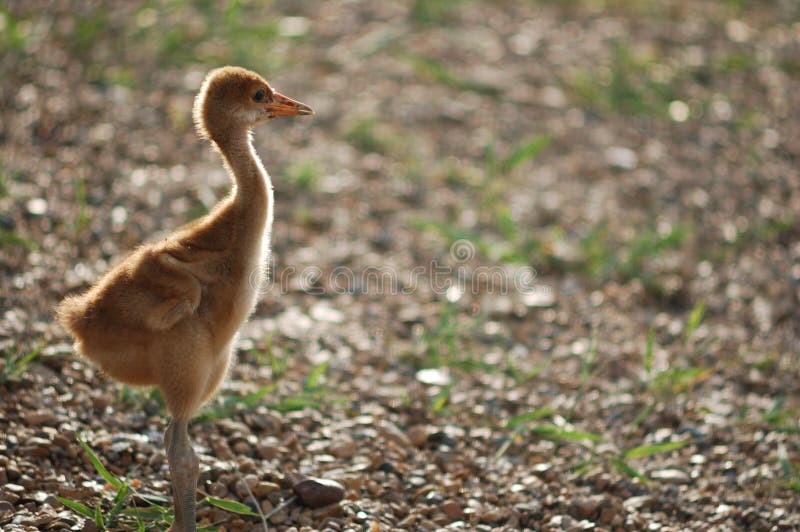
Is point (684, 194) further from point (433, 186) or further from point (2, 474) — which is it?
point (2, 474)

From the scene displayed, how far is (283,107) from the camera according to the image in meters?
3.60

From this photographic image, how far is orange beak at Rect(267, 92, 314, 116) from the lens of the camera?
3562 millimetres

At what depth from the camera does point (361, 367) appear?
482cm

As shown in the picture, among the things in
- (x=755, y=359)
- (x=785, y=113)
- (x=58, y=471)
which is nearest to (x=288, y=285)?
(x=58, y=471)

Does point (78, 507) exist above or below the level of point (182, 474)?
below

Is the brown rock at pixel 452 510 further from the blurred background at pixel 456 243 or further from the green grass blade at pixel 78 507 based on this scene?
the green grass blade at pixel 78 507

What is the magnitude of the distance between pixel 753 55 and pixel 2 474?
6.83 meters

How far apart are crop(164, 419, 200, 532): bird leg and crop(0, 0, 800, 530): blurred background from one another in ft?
1.28

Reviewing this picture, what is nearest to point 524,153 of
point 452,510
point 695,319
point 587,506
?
point 695,319

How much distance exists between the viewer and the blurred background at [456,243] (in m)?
4.03

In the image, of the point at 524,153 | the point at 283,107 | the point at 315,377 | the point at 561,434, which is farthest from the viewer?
the point at 524,153

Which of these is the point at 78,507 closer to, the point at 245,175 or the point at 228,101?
the point at 245,175

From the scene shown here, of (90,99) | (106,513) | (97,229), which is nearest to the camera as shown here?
(106,513)

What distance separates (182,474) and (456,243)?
297 cm
